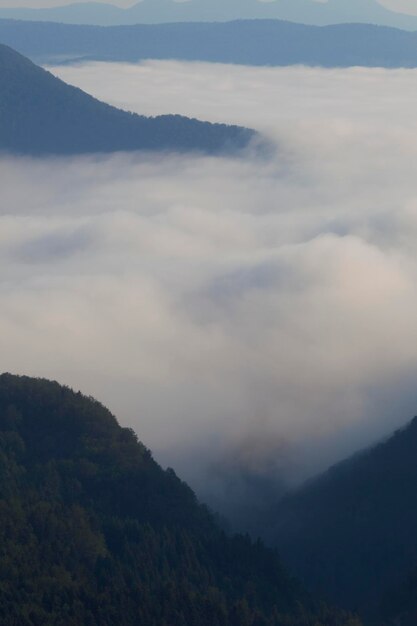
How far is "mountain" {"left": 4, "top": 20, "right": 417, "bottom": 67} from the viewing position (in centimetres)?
17100

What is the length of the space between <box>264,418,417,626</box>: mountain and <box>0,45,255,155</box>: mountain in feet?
270

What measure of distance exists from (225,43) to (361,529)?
159957mm

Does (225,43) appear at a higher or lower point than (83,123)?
higher

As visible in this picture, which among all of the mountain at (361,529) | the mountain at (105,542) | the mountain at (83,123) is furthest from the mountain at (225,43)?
the mountain at (105,542)

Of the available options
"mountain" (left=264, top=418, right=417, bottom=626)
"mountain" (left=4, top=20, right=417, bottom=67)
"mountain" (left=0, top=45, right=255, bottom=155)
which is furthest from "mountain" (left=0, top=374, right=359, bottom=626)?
"mountain" (left=4, top=20, right=417, bottom=67)

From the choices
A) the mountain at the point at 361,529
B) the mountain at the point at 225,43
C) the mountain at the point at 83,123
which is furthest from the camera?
the mountain at the point at 225,43

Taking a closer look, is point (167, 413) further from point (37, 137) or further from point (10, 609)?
point (37, 137)

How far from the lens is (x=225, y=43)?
186 metres

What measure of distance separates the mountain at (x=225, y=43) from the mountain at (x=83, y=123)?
56.6 metres

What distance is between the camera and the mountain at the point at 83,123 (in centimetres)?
11706

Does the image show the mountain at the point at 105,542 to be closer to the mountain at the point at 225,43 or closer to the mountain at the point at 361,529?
the mountain at the point at 361,529

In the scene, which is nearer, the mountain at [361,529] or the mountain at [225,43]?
the mountain at [361,529]

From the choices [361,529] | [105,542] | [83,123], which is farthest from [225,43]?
[105,542]

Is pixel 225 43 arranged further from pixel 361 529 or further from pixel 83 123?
pixel 361 529
